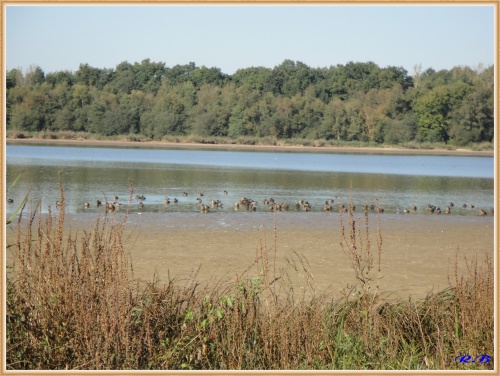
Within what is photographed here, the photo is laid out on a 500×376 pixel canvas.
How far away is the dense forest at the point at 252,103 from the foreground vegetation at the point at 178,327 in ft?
173

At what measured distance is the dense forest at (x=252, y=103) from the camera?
63.4 m

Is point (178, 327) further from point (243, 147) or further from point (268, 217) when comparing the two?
point (243, 147)

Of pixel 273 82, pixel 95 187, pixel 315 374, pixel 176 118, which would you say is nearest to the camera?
pixel 315 374

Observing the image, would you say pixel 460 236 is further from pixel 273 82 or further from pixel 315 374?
pixel 273 82

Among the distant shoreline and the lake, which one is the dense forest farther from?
the lake

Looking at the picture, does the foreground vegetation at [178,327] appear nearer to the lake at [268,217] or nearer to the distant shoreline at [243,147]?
the lake at [268,217]

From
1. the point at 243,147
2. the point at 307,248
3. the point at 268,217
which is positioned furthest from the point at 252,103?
the point at 307,248

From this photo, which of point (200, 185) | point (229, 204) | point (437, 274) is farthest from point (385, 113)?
point (437, 274)

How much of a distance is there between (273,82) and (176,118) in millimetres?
14658

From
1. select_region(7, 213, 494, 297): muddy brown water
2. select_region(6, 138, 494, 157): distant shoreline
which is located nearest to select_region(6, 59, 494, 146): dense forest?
select_region(6, 138, 494, 157): distant shoreline

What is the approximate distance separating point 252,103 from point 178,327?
3047 inches

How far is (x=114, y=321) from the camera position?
4.25 m

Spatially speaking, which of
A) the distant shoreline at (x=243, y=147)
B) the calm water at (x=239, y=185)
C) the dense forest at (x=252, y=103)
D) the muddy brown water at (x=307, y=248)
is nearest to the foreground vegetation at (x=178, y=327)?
the muddy brown water at (x=307, y=248)

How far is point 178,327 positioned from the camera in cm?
493
